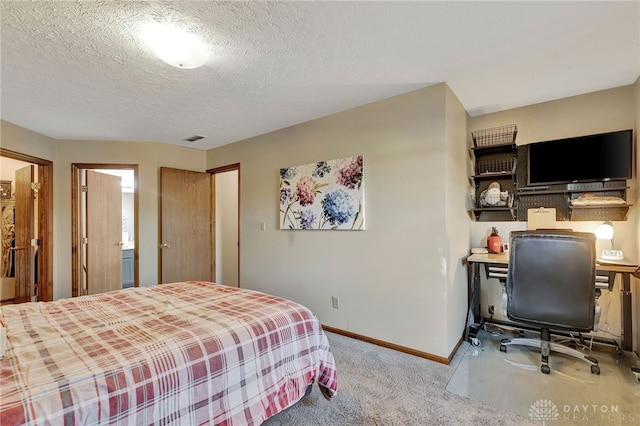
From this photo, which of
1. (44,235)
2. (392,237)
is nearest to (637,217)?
(392,237)

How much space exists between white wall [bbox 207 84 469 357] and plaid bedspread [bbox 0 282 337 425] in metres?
Result: 1.06

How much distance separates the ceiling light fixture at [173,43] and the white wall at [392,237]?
157 cm

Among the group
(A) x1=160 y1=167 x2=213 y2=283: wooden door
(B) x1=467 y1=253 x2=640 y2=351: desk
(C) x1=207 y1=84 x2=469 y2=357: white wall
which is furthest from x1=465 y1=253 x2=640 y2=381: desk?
(A) x1=160 y1=167 x2=213 y2=283: wooden door

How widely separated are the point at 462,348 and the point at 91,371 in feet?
9.10

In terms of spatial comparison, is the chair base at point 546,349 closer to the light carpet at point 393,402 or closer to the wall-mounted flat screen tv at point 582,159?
the light carpet at point 393,402

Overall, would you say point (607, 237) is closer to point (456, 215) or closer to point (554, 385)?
point (456, 215)

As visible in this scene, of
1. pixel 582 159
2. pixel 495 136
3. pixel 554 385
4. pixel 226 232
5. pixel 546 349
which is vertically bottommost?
pixel 554 385

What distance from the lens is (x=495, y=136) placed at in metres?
3.08

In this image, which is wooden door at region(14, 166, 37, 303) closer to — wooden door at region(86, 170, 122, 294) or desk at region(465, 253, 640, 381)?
wooden door at region(86, 170, 122, 294)

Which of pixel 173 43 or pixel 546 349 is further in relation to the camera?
pixel 546 349

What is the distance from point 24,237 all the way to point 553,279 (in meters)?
5.81

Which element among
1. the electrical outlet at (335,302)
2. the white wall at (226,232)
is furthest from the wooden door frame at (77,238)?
the electrical outlet at (335,302)

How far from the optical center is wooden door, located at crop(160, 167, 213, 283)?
4.02 m

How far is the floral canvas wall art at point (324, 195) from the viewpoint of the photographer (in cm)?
288
